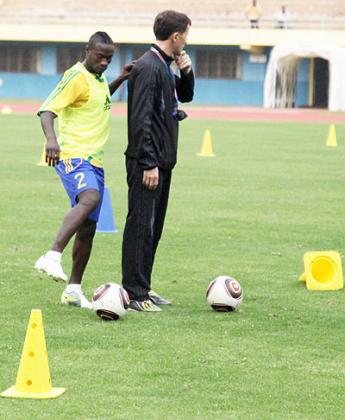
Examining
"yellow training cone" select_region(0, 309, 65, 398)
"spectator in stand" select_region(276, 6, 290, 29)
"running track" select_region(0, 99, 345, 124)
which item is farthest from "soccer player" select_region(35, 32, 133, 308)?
"spectator in stand" select_region(276, 6, 290, 29)

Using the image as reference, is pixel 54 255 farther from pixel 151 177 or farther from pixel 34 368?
pixel 34 368

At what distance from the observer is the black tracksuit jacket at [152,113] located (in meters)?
8.88

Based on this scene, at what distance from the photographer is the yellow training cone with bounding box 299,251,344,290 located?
33.3 ft

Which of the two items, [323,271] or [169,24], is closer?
[169,24]

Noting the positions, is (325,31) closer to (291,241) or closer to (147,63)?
(291,241)

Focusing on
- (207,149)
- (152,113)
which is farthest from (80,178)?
(207,149)

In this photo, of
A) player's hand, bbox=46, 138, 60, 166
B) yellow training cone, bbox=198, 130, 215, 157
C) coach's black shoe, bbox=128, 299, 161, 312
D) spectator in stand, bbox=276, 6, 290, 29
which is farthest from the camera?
spectator in stand, bbox=276, 6, 290, 29

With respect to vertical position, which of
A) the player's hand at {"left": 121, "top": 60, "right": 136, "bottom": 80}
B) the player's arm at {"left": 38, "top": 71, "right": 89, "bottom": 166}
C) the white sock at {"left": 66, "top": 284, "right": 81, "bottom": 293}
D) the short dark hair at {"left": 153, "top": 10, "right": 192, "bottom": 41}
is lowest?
the white sock at {"left": 66, "top": 284, "right": 81, "bottom": 293}

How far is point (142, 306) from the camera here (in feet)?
29.9

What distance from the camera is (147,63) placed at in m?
8.93

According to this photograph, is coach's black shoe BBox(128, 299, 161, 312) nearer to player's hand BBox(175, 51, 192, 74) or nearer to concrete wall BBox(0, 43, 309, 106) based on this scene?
player's hand BBox(175, 51, 192, 74)

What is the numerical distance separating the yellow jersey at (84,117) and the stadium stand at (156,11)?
2244 inches

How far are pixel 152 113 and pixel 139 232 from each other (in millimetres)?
874

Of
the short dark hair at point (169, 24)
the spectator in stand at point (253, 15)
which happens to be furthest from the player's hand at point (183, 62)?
the spectator in stand at point (253, 15)
